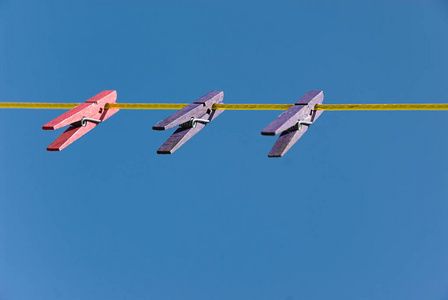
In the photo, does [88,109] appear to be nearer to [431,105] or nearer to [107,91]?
[107,91]

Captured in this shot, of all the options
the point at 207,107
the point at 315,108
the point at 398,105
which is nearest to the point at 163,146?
the point at 207,107

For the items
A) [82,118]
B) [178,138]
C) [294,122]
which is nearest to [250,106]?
[294,122]

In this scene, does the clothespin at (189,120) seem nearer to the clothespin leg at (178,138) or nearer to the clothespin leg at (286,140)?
the clothespin leg at (178,138)

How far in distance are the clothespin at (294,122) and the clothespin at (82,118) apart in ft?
6.27

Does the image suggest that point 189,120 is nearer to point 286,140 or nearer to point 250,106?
point 250,106

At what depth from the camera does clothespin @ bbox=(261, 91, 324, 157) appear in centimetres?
529

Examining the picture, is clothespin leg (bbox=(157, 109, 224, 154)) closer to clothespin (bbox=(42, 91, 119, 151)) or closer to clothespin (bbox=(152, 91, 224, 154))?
clothespin (bbox=(152, 91, 224, 154))

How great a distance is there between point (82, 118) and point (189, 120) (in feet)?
3.61

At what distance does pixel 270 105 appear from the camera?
5.85 meters

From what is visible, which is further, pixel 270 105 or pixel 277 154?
pixel 270 105

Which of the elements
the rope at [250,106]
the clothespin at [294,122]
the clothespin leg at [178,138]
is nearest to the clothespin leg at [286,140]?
the clothespin at [294,122]

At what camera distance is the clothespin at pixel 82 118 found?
5.87 m

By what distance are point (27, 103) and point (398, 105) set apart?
3587 millimetres

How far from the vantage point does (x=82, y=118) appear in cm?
622
